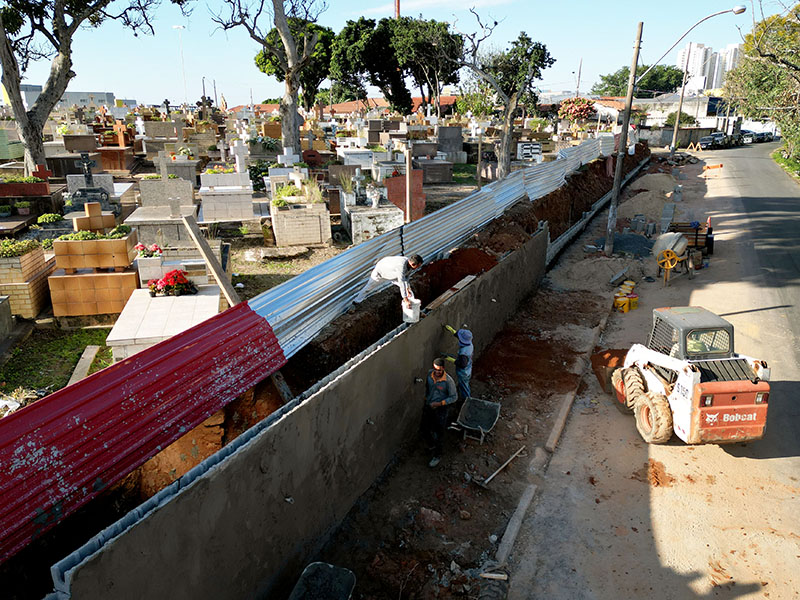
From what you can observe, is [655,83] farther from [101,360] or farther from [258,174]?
[101,360]

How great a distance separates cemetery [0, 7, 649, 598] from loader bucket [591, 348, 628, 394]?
2166 millimetres

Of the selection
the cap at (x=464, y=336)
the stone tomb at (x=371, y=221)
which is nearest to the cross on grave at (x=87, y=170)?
the stone tomb at (x=371, y=221)

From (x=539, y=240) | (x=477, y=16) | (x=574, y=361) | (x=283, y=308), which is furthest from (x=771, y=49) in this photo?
(x=283, y=308)

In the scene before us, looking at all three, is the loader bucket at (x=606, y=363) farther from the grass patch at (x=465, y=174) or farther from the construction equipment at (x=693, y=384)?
the grass patch at (x=465, y=174)

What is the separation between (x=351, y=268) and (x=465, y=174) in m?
24.6

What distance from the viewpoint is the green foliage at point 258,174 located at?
23.2 m

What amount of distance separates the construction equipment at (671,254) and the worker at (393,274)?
9626 millimetres

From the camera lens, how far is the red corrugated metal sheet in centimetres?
391

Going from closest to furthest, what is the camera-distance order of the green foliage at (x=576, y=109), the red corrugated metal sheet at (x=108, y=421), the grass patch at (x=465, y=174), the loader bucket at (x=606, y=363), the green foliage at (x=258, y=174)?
1. the red corrugated metal sheet at (x=108, y=421)
2. the loader bucket at (x=606, y=363)
3. the green foliage at (x=258, y=174)
4. the grass patch at (x=465, y=174)
5. the green foliage at (x=576, y=109)

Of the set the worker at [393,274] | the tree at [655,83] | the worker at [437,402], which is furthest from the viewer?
the tree at [655,83]

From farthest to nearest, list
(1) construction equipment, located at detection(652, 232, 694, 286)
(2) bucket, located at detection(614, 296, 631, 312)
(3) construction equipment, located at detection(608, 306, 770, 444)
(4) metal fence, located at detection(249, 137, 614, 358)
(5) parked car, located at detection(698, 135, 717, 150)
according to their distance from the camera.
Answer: (5) parked car, located at detection(698, 135, 717, 150)
(1) construction equipment, located at detection(652, 232, 694, 286)
(2) bucket, located at detection(614, 296, 631, 312)
(3) construction equipment, located at detection(608, 306, 770, 444)
(4) metal fence, located at detection(249, 137, 614, 358)

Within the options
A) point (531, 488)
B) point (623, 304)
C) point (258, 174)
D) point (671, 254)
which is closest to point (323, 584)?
point (531, 488)

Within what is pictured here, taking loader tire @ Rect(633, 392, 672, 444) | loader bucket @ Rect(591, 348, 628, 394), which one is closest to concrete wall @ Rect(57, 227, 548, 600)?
loader tire @ Rect(633, 392, 672, 444)

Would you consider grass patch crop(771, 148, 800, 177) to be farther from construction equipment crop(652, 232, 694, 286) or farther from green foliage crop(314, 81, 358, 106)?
green foliage crop(314, 81, 358, 106)
